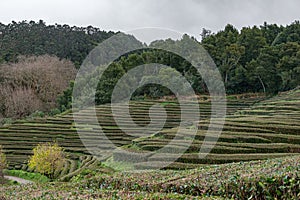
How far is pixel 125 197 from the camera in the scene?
7.31 m

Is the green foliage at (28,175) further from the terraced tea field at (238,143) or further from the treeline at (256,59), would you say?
the treeline at (256,59)

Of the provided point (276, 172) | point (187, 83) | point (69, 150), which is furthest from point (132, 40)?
point (276, 172)

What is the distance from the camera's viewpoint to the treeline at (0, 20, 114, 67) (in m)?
77.4

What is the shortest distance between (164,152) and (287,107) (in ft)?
53.6

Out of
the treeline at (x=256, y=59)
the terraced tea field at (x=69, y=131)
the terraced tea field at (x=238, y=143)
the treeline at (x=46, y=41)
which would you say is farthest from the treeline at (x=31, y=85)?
the terraced tea field at (x=238, y=143)

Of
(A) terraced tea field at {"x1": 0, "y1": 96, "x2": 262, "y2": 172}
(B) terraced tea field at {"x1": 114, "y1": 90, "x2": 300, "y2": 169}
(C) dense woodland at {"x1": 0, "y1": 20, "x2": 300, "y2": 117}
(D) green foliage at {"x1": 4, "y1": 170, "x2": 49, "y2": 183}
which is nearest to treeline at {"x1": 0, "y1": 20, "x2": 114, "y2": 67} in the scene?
(C) dense woodland at {"x1": 0, "y1": 20, "x2": 300, "y2": 117}

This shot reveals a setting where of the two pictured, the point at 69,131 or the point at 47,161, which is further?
the point at 69,131

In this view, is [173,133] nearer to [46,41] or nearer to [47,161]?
[47,161]

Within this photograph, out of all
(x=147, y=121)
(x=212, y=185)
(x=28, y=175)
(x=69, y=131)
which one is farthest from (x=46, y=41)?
(x=212, y=185)

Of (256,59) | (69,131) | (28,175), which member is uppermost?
(256,59)

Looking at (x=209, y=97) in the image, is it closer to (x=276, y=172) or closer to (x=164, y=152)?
(x=164, y=152)

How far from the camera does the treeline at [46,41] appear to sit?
77438mm

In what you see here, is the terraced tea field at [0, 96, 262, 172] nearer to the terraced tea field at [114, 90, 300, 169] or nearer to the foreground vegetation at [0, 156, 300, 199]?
the terraced tea field at [114, 90, 300, 169]

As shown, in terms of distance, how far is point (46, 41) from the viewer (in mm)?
81750
